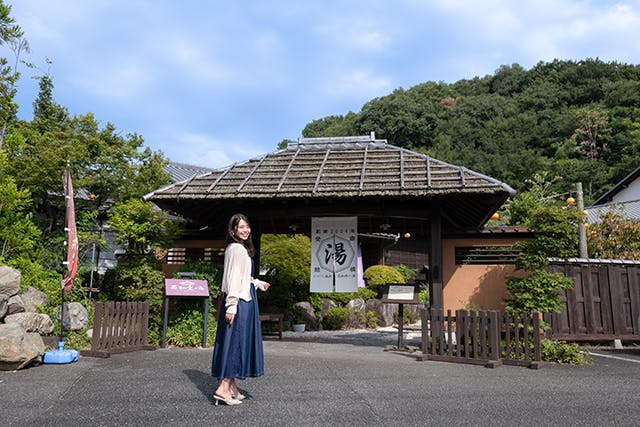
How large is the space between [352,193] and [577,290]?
17.5ft

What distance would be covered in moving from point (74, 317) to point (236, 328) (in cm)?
676

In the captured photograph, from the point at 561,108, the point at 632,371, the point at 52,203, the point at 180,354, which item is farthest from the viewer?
the point at 561,108

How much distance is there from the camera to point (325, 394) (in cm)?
472

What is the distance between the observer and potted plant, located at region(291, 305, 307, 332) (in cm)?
1417

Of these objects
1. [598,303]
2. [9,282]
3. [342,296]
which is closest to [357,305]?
[342,296]

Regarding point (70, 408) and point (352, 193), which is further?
point (352, 193)

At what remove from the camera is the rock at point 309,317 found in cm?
1500

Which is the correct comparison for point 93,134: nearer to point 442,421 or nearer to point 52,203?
point 52,203

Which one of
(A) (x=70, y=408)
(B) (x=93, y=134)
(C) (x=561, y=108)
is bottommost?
(A) (x=70, y=408)

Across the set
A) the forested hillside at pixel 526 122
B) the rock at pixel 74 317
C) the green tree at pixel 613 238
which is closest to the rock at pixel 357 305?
the green tree at pixel 613 238

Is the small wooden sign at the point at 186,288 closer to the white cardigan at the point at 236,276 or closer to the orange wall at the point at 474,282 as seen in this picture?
the white cardigan at the point at 236,276

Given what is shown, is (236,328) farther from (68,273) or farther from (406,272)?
(406,272)

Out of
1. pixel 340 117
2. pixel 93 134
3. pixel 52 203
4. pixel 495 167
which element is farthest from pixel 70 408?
pixel 340 117

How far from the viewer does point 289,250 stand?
1560 centimetres
